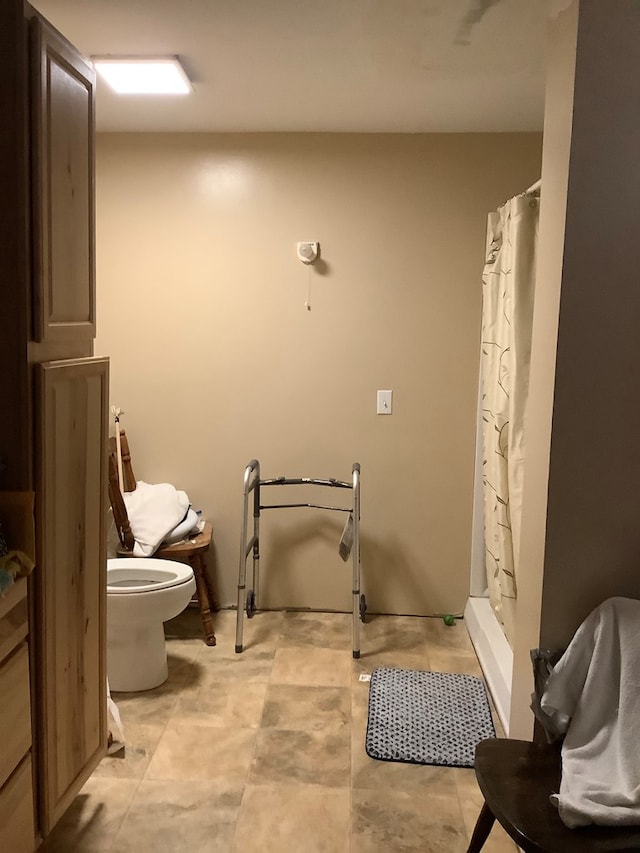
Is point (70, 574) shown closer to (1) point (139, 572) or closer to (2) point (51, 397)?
(2) point (51, 397)

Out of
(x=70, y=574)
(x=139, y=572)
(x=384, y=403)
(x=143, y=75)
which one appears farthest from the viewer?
(x=384, y=403)

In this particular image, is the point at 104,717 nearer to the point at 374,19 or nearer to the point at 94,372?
the point at 94,372

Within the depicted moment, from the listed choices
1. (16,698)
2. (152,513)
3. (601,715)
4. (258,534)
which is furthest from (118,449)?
(601,715)

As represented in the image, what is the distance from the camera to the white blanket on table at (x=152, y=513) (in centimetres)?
317

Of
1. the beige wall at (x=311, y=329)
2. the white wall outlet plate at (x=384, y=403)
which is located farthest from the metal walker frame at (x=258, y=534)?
the white wall outlet plate at (x=384, y=403)

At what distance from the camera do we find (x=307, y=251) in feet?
11.0

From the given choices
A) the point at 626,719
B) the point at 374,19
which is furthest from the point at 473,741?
the point at 374,19

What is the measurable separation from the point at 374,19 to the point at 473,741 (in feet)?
7.57

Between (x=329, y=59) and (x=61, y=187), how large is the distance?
111cm

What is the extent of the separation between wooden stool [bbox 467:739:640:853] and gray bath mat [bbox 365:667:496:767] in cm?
63

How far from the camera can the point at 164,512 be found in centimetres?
329

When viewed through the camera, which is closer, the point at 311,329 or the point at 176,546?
the point at 176,546

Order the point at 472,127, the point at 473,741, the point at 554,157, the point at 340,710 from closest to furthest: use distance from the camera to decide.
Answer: the point at 554,157 < the point at 473,741 < the point at 340,710 < the point at 472,127

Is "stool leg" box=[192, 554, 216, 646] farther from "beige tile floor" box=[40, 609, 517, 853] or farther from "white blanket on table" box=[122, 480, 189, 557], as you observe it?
"white blanket on table" box=[122, 480, 189, 557]
